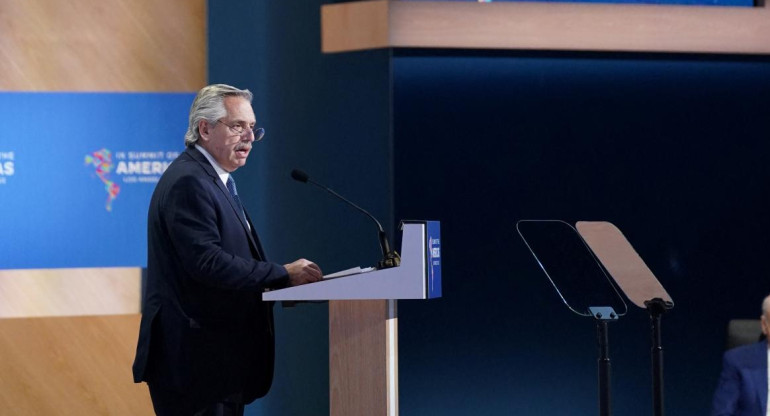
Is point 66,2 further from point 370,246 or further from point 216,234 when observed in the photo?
point 216,234

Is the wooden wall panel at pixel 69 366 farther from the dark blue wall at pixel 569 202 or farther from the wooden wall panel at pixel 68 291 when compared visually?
the dark blue wall at pixel 569 202

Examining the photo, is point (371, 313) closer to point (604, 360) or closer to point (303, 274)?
point (303, 274)

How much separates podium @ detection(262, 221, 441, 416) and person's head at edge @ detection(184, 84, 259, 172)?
522mm

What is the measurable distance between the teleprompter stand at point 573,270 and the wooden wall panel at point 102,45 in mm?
2527

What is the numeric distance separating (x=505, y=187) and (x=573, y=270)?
1878 mm

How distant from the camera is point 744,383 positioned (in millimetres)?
3469

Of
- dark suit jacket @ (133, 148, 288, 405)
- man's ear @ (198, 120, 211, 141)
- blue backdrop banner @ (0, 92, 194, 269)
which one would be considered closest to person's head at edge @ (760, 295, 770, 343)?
dark suit jacket @ (133, 148, 288, 405)

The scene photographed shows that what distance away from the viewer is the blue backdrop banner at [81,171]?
5.02 metres

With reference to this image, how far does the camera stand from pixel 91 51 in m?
5.12

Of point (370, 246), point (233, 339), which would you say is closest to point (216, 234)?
point (233, 339)

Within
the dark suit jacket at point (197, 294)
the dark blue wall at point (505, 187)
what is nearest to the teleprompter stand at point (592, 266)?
the dark suit jacket at point (197, 294)

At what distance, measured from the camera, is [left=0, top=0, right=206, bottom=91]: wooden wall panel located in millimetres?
5086

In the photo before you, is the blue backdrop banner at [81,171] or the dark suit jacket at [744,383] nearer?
the dark suit jacket at [744,383]

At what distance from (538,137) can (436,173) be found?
1.70ft
